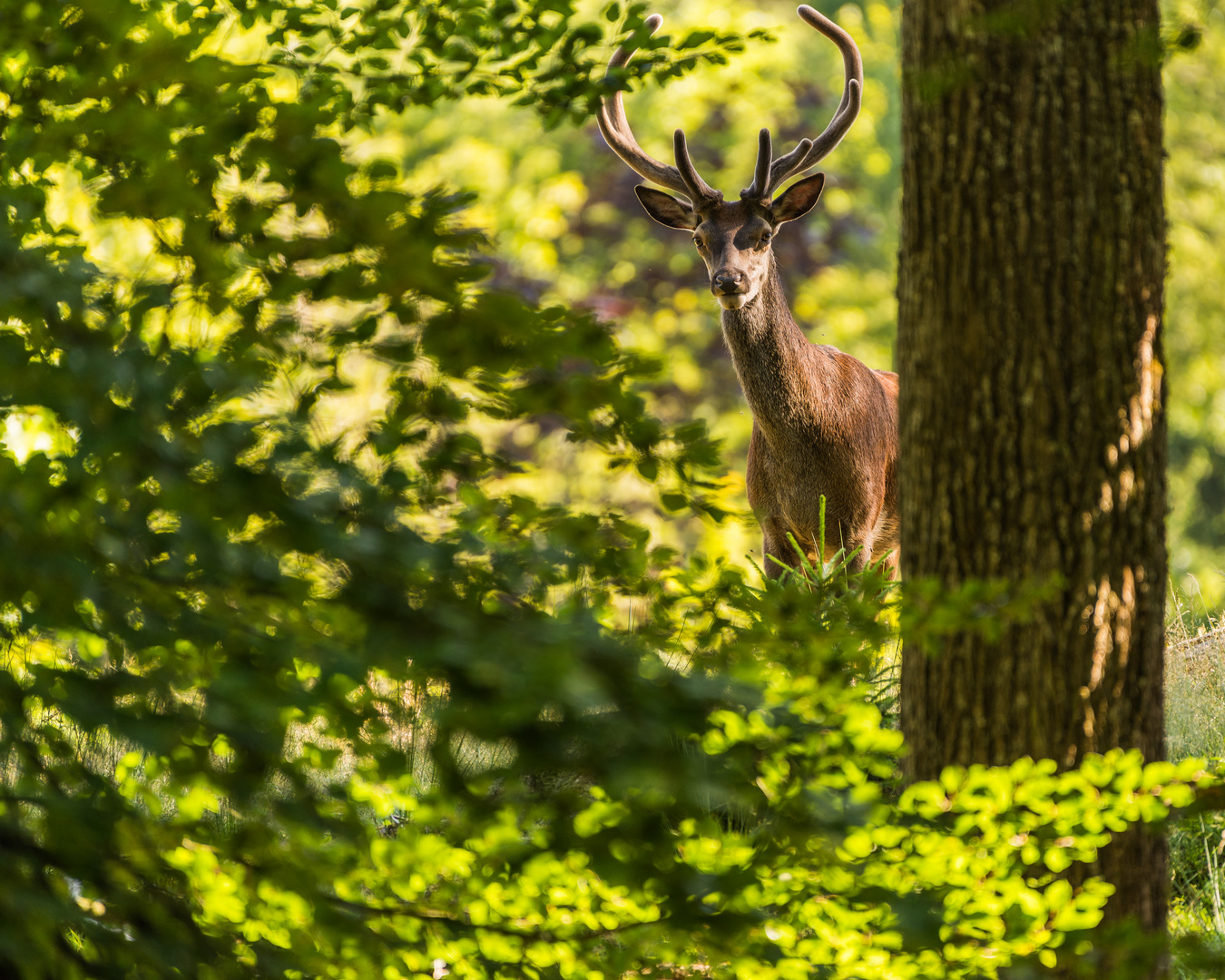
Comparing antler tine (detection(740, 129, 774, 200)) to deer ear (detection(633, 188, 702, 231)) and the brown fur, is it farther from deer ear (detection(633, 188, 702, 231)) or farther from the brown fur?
deer ear (detection(633, 188, 702, 231))

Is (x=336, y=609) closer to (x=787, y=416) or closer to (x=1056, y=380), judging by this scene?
(x=1056, y=380)

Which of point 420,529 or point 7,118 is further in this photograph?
point 7,118

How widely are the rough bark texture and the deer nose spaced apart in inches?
92.2

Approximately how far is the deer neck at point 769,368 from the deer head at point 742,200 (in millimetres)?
108

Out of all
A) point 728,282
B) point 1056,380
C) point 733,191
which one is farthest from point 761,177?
point 733,191

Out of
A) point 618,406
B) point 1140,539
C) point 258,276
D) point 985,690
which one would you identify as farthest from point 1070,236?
point 258,276

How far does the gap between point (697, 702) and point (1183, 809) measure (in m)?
2.58

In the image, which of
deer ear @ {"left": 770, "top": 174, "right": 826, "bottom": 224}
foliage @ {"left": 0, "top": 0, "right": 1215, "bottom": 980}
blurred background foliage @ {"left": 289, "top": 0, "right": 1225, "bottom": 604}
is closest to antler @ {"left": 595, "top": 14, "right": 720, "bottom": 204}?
deer ear @ {"left": 770, "top": 174, "right": 826, "bottom": 224}

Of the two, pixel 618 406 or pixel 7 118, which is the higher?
pixel 7 118

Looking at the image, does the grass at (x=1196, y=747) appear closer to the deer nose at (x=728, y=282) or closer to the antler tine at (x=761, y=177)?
the deer nose at (x=728, y=282)

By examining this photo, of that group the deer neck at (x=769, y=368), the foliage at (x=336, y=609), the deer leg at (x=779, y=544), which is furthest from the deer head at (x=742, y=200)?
the foliage at (x=336, y=609)

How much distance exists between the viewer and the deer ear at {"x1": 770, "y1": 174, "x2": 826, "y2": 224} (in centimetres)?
618

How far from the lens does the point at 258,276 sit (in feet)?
5.29

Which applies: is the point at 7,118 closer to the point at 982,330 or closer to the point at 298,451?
the point at 298,451
